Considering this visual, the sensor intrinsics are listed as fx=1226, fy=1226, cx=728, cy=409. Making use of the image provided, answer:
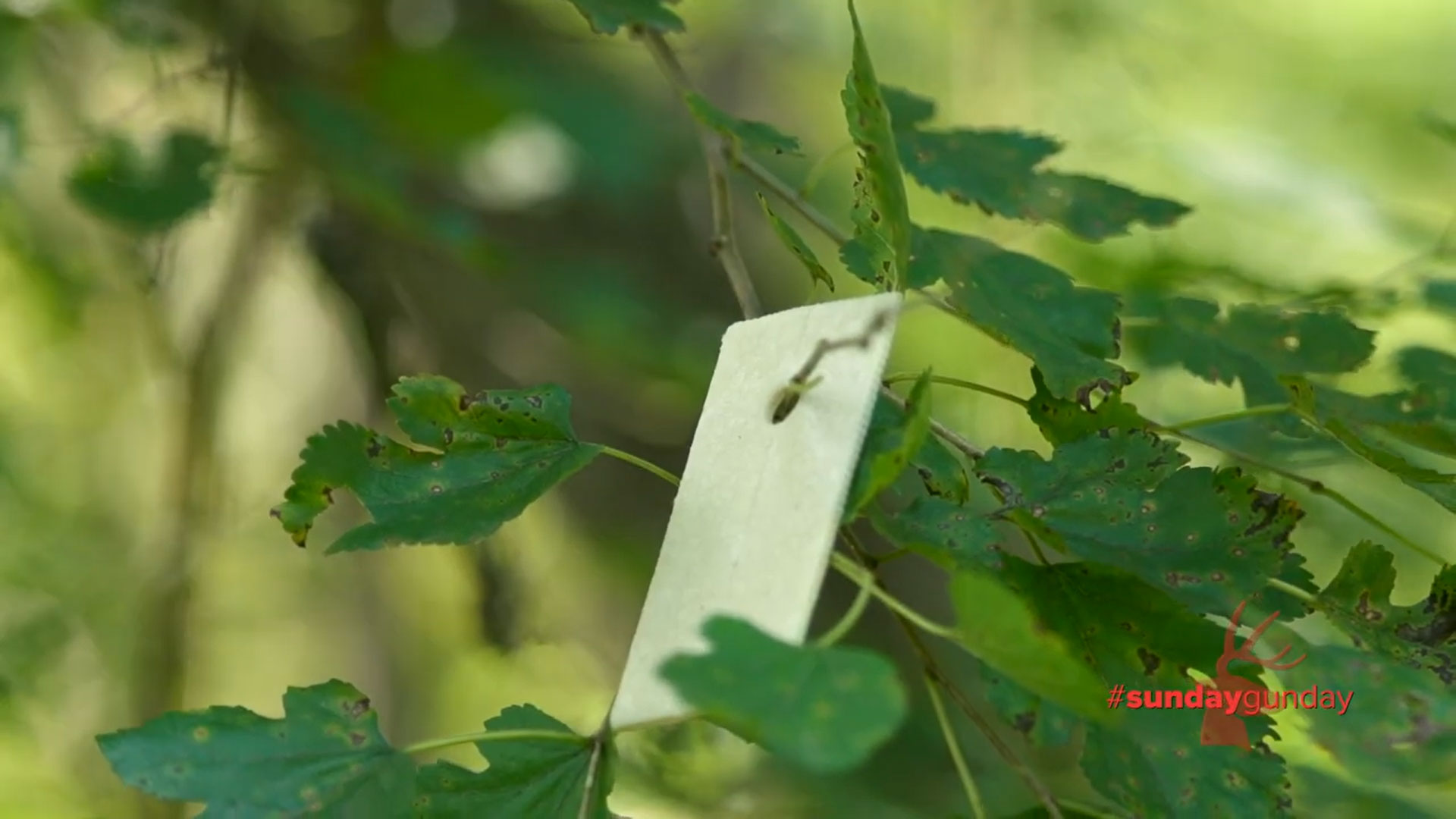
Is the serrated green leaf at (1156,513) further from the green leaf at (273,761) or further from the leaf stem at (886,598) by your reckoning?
the green leaf at (273,761)

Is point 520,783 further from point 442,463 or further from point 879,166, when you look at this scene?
point 879,166

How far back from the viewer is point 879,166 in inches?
15.0

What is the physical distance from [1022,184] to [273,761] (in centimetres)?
47

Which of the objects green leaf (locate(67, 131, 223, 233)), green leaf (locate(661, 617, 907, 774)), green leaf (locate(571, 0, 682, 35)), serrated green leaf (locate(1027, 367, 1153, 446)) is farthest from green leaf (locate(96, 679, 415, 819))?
green leaf (locate(67, 131, 223, 233))

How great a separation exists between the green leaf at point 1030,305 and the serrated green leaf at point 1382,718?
121mm

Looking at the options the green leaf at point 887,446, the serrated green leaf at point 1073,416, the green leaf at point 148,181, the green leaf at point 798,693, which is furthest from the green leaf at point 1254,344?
the green leaf at point 148,181

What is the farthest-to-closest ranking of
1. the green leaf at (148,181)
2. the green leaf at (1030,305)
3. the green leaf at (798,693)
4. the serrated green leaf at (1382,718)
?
the green leaf at (148,181), the green leaf at (1030,305), the serrated green leaf at (1382,718), the green leaf at (798,693)

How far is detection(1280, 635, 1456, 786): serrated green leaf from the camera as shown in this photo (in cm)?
36

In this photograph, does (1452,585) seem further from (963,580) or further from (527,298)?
(527,298)

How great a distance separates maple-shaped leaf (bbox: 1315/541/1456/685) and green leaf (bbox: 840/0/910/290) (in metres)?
0.19

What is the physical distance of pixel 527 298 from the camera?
1.20 meters

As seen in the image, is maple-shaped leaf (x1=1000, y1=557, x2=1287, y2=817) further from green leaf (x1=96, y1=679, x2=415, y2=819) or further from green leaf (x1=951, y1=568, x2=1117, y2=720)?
green leaf (x1=96, y1=679, x2=415, y2=819)

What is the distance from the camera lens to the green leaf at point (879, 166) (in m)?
0.38

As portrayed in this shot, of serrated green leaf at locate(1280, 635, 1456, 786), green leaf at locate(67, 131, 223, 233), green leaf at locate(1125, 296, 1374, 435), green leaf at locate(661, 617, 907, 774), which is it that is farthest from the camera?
green leaf at locate(67, 131, 223, 233)
